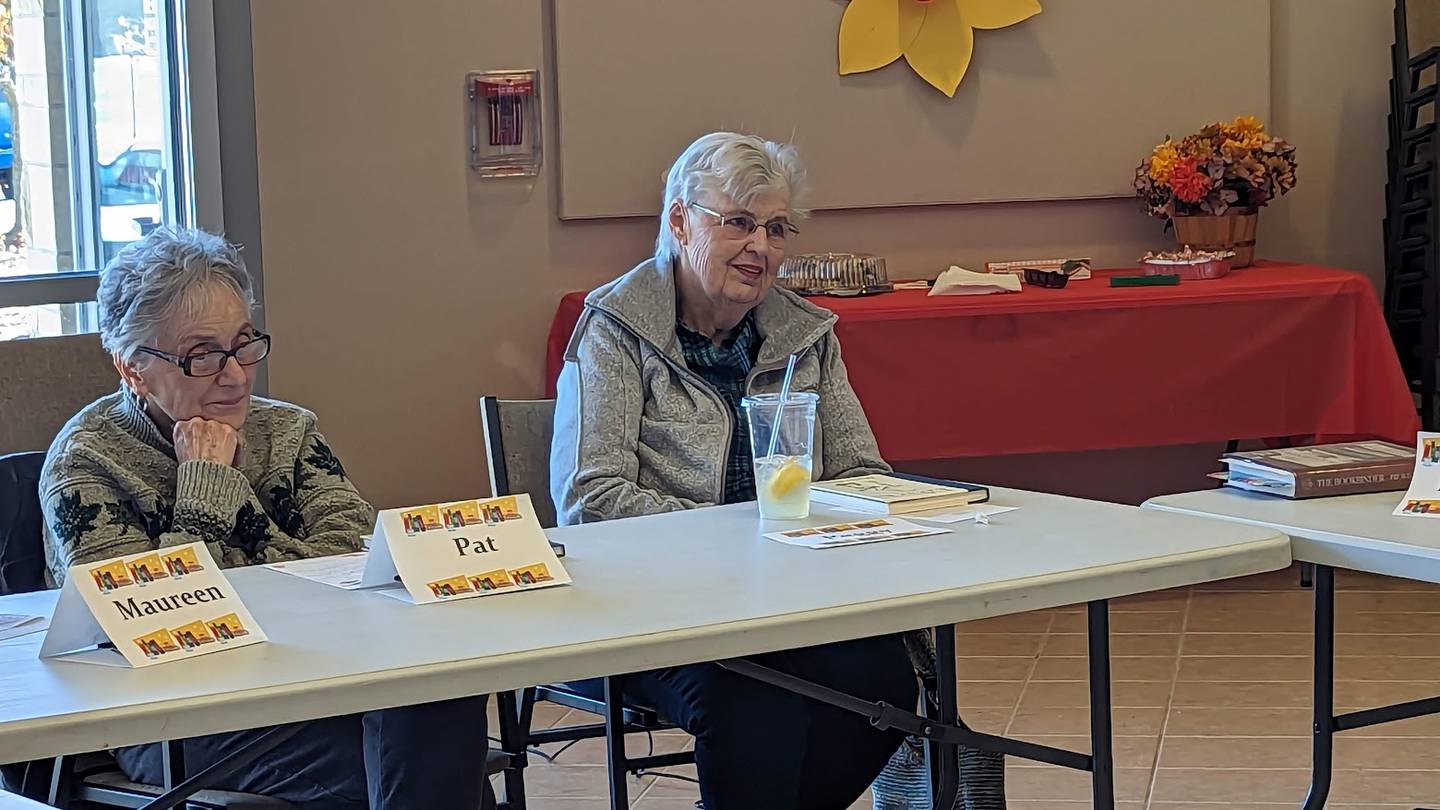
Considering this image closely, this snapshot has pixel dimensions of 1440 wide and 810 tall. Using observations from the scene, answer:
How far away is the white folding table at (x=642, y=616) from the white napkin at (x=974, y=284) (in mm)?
1905

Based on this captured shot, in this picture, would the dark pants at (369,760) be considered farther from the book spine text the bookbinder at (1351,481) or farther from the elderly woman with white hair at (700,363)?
the book spine text the bookbinder at (1351,481)

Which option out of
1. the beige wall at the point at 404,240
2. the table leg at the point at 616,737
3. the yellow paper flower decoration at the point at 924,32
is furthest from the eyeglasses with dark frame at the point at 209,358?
the yellow paper flower decoration at the point at 924,32

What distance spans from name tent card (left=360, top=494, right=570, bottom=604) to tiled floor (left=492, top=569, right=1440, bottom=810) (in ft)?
4.23

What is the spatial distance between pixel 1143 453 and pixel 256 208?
2443 millimetres

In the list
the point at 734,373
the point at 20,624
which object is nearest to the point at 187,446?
the point at 20,624

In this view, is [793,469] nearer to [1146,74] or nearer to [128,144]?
[128,144]

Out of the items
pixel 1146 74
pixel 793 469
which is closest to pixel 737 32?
pixel 1146 74

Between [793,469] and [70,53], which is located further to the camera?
[70,53]

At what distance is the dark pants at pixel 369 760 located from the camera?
173 centimetres

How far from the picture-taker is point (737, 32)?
4.36 metres

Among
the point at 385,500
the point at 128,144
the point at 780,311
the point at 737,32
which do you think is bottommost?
the point at 385,500

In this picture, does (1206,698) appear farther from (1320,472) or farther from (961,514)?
(961,514)

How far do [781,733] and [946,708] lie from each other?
20 cm

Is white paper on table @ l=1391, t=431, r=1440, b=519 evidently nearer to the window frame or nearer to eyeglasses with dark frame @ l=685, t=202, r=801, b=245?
eyeglasses with dark frame @ l=685, t=202, r=801, b=245
